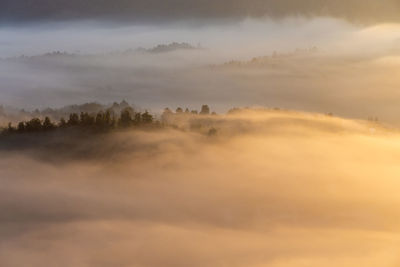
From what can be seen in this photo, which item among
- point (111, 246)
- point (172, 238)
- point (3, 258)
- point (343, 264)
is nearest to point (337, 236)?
point (343, 264)

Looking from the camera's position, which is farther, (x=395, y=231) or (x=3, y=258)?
(x=395, y=231)

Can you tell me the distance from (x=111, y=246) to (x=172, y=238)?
24967 mm

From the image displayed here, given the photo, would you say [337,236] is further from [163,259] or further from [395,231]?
[163,259]

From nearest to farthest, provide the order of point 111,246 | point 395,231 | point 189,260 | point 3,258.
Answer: point 3,258 < point 189,260 < point 111,246 < point 395,231

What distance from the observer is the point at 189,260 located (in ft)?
528

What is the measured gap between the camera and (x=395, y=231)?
185000mm

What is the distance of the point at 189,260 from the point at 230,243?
23.7m

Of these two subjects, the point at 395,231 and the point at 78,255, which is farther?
the point at 395,231

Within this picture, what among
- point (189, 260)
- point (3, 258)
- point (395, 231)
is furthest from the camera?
point (395, 231)

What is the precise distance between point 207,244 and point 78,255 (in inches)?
1611

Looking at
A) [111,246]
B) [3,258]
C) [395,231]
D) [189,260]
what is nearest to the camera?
[3,258]

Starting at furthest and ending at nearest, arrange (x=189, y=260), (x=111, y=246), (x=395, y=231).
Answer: (x=395, y=231)
(x=111, y=246)
(x=189, y=260)

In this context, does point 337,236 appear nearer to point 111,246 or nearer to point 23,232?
point 111,246

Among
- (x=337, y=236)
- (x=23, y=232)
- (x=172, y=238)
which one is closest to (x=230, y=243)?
(x=172, y=238)
